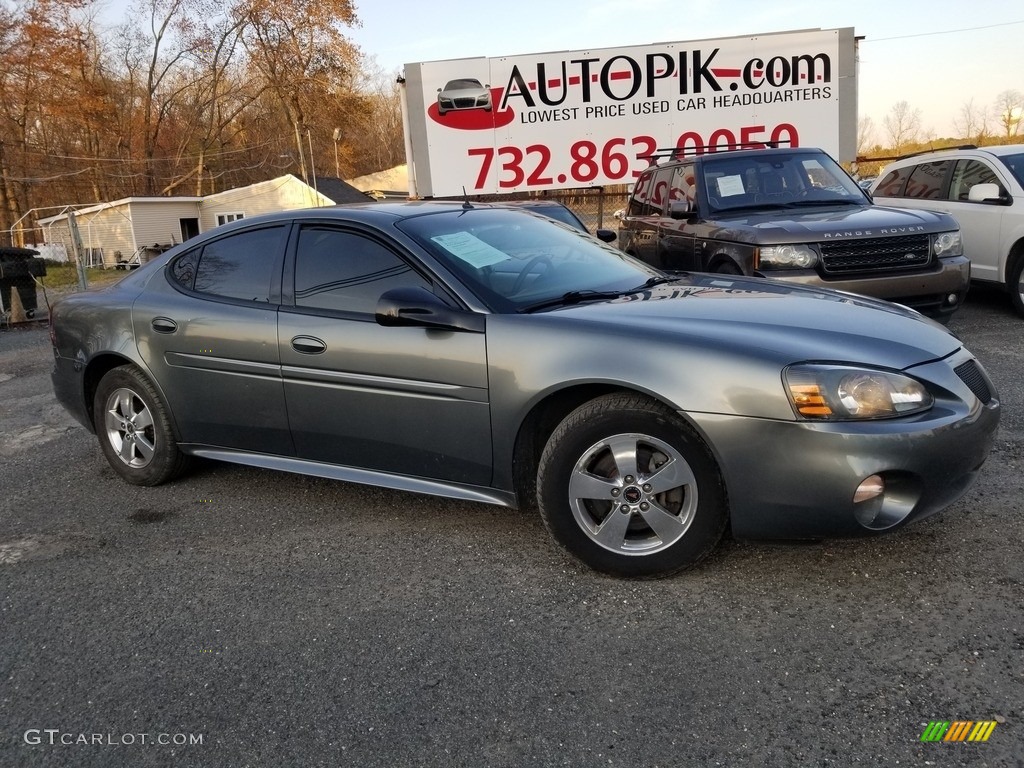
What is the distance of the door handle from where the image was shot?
374cm

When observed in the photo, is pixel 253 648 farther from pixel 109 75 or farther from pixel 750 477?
pixel 109 75

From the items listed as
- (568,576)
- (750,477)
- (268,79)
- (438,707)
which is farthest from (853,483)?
(268,79)

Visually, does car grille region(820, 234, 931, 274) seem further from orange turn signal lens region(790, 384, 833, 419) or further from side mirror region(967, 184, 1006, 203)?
orange turn signal lens region(790, 384, 833, 419)

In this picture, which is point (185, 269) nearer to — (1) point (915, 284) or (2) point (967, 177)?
(1) point (915, 284)

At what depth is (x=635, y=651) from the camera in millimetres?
2711

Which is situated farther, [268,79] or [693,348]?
[268,79]

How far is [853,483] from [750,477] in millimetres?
334

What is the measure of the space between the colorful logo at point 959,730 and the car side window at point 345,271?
242cm

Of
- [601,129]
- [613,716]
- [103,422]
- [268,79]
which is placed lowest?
[613,716]

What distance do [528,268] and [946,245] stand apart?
4.31 metres

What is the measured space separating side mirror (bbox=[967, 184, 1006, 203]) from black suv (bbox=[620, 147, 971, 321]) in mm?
1436

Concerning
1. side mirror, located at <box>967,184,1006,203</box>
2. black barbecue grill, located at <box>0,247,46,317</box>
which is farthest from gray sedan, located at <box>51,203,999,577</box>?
black barbecue grill, located at <box>0,247,46,317</box>

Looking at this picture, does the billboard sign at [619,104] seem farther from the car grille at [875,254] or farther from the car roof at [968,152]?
the car grille at [875,254]

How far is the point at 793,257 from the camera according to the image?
6262 millimetres
